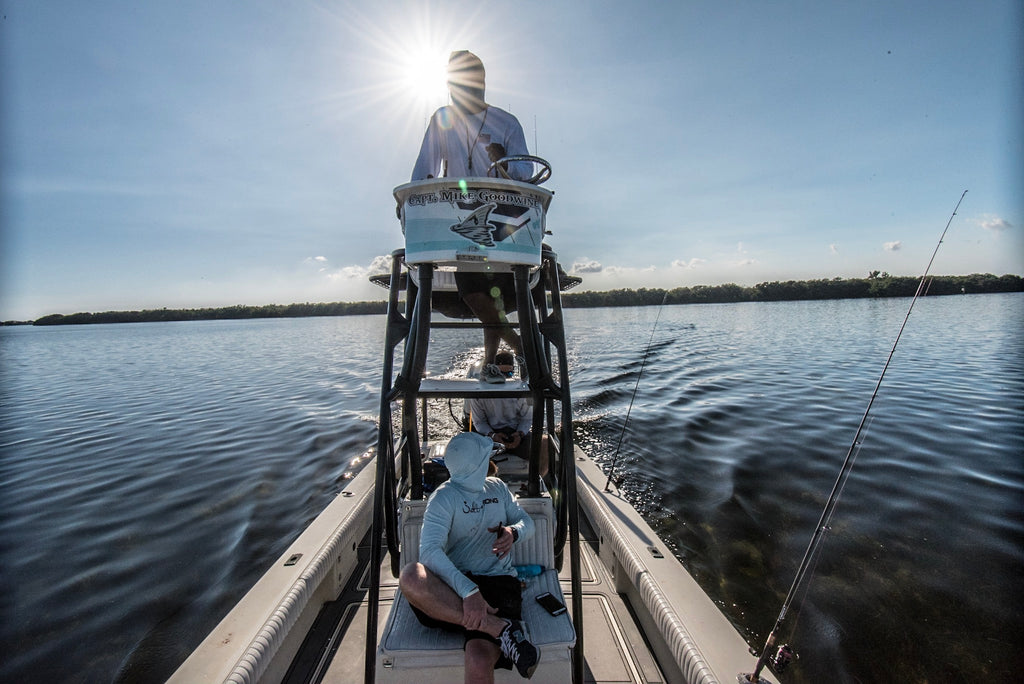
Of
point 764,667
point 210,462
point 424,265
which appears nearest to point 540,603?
point 764,667

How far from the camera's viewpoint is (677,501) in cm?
573

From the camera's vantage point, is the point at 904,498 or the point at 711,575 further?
the point at 904,498

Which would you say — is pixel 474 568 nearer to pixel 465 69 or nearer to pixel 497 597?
pixel 497 597

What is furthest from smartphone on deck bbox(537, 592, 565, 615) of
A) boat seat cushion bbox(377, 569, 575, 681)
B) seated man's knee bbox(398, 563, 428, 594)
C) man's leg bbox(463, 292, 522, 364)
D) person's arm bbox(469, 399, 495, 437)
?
→ person's arm bbox(469, 399, 495, 437)

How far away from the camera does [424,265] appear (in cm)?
230

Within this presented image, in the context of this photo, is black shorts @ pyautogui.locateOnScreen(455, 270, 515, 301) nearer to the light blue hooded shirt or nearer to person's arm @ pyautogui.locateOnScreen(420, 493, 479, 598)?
the light blue hooded shirt

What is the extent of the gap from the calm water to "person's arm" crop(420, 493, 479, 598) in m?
2.84

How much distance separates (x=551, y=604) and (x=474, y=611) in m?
0.44

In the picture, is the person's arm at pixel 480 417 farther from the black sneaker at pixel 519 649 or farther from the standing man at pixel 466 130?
the black sneaker at pixel 519 649

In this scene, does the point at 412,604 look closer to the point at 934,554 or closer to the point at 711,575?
the point at 711,575

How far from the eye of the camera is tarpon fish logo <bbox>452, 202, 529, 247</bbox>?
2057 millimetres

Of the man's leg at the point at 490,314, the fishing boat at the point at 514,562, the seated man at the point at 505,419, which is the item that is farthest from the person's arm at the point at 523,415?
the fishing boat at the point at 514,562

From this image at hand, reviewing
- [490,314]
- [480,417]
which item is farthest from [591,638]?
[480,417]

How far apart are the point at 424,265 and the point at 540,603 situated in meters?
1.82
